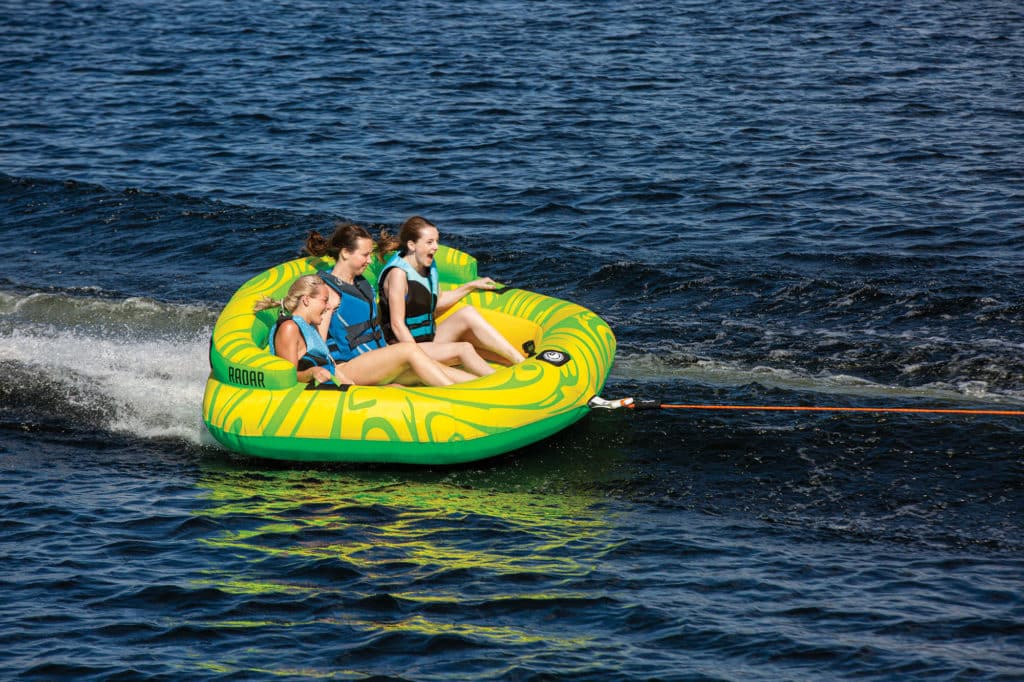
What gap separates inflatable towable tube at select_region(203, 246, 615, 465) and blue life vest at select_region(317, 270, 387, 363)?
1.73 feet

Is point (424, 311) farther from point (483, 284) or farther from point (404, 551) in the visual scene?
point (404, 551)

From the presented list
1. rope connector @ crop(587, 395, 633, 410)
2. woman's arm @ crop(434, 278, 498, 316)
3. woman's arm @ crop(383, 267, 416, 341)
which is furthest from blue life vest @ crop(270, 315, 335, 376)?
rope connector @ crop(587, 395, 633, 410)

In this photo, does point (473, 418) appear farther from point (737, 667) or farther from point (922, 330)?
point (922, 330)

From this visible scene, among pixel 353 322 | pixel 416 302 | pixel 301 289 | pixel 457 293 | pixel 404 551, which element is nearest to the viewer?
pixel 404 551

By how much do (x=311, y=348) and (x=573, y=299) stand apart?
4217 millimetres

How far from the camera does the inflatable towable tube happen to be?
7.94m

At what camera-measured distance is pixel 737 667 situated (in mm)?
5820

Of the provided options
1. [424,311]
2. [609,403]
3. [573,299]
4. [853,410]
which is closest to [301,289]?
[424,311]

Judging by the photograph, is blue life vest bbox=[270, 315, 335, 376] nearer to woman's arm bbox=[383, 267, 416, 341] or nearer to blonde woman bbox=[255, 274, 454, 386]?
blonde woman bbox=[255, 274, 454, 386]

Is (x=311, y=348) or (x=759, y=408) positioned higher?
(x=311, y=348)

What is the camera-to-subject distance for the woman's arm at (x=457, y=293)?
360 inches

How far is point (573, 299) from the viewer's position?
12.0 meters

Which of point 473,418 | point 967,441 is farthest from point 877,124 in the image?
point 473,418

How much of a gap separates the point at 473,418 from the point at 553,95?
10875 mm
